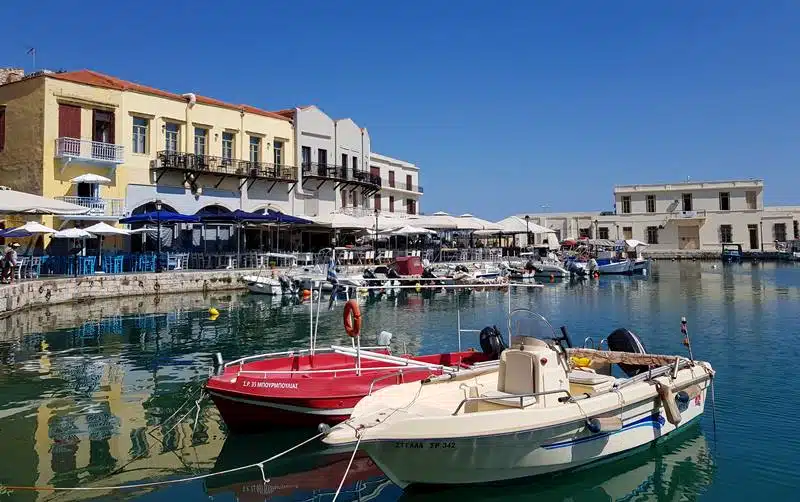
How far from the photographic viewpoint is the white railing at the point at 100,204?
30562 mm

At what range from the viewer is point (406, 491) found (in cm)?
729

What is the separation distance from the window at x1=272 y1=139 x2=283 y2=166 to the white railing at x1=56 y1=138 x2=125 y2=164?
10655 mm

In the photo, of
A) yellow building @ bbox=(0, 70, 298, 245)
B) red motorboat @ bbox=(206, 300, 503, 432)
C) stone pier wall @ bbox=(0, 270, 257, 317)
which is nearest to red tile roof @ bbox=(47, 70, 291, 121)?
yellow building @ bbox=(0, 70, 298, 245)

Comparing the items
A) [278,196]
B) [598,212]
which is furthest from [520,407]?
[598,212]

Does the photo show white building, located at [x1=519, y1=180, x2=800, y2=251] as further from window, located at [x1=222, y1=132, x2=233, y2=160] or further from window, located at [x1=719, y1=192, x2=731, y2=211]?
window, located at [x1=222, y1=132, x2=233, y2=160]

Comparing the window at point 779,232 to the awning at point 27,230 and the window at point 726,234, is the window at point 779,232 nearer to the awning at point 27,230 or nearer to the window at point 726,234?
the window at point 726,234

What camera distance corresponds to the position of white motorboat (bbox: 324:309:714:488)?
6.80 m

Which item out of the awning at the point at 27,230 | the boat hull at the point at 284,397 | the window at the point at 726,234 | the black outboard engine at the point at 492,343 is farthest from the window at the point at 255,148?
the window at the point at 726,234

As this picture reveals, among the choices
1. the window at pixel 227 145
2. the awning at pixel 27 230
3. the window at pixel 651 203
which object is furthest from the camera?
the window at pixel 651 203

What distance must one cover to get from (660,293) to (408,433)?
30502 millimetres

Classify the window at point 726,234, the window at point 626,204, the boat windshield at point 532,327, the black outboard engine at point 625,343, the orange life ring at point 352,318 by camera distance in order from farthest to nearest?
1. the window at point 626,204
2. the window at point 726,234
3. the black outboard engine at point 625,343
4. the orange life ring at point 352,318
5. the boat windshield at point 532,327

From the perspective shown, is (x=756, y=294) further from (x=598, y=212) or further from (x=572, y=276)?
(x=598, y=212)

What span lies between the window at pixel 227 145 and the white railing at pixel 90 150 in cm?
690

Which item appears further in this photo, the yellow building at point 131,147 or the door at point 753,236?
the door at point 753,236
